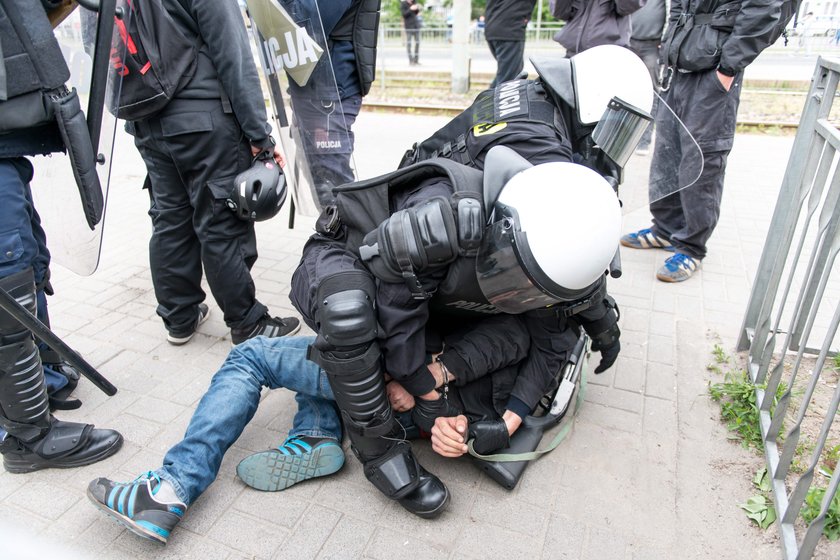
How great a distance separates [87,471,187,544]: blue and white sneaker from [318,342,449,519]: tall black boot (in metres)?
0.56

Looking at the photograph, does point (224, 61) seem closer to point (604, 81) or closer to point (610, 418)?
point (604, 81)

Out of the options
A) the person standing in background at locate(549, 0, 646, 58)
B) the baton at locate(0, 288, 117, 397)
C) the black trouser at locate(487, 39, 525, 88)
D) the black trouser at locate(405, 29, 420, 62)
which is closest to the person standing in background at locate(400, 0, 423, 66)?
the black trouser at locate(405, 29, 420, 62)

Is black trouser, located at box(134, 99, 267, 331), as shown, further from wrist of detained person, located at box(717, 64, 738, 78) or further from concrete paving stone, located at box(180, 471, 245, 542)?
wrist of detained person, located at box(717, 64, 738, 78)

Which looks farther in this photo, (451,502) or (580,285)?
(451,502)

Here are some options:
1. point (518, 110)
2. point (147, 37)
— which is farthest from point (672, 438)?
point (147, 37)

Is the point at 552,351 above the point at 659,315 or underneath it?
above

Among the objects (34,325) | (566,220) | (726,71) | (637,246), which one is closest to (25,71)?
(34,325)

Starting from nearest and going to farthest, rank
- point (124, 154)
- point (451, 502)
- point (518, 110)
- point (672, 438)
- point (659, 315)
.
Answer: point (451, 502) < point (518, 110) < point (672, 438) < point (659, 315) < point (124, 154)

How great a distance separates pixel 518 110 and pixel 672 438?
136cm

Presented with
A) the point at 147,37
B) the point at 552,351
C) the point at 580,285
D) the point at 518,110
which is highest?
the point at 147,37

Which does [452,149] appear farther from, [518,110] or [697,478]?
[697,478]

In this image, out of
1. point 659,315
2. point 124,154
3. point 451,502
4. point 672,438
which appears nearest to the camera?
point 451,502

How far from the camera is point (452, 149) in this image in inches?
89.1

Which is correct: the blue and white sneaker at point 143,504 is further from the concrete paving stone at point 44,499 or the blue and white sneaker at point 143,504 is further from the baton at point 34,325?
the baton at point 34,325
